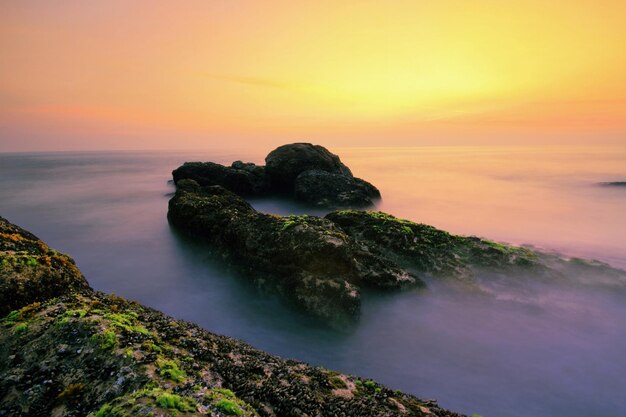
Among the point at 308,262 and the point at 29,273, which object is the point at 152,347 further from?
the point at 308,262

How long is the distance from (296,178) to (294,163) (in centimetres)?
231

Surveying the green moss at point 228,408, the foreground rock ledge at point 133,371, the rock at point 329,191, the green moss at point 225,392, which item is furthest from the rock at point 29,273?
the rock at point 329,191

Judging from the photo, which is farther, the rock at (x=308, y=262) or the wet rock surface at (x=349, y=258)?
the wet rock surface at (x=349, y=258)

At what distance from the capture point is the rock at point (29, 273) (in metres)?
7.20

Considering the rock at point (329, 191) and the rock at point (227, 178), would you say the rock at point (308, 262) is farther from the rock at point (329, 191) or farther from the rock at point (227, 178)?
the rock at point (227, 178)

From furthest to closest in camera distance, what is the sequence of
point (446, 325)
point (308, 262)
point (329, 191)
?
1. point (329, 191)
2. point (308, 262)
3. point (446, 325)

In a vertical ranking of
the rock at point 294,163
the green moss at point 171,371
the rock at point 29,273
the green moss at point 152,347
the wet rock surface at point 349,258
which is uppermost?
the rock at point 294,163

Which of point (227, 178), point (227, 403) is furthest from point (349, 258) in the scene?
point (227, 178)

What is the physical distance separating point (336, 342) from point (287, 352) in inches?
61.9

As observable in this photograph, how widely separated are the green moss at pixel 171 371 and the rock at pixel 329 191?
24295 millimetres

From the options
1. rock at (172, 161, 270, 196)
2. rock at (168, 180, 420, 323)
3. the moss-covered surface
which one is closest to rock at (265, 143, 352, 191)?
rock at (172, 161, 270, 196)

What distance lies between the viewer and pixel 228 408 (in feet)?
15.8

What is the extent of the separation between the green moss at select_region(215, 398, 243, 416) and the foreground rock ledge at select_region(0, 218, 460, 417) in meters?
0.01

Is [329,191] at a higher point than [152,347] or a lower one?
higher
